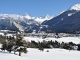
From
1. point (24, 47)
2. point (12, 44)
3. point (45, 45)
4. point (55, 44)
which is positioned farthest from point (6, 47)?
point (55, 44)

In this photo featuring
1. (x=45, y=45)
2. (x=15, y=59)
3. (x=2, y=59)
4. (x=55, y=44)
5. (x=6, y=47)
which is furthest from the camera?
(x=55, y=44)

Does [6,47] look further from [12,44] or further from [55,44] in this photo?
[55,44]

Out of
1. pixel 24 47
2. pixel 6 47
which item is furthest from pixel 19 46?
pixel 6 47

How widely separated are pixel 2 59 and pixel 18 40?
59.0 ft

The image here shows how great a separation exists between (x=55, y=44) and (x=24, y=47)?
118 m

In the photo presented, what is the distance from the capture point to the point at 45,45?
422ft

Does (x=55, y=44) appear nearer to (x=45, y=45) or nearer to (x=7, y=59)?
(x=45, y=45)

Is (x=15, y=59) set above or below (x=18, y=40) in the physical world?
A: below

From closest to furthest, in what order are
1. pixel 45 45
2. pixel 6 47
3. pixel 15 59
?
1. pixel 15 59
2. pixel 6 47
3. pixel 45 45

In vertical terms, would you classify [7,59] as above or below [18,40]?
below

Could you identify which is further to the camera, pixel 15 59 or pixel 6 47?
pixel 6 47

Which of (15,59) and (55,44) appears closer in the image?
(15,59)

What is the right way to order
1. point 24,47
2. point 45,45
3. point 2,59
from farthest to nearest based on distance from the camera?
point 45,45
point 24,47
point 2,59

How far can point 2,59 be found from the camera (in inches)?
1468
